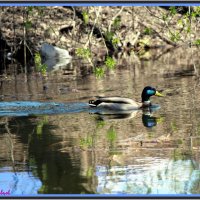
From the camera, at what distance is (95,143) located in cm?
1224

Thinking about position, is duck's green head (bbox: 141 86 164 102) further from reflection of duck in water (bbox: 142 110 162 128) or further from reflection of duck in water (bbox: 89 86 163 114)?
reflection of duck in water (bbox: 142 110 162 128)

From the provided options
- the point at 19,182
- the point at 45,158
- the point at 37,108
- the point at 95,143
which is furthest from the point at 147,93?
the point at 19,182

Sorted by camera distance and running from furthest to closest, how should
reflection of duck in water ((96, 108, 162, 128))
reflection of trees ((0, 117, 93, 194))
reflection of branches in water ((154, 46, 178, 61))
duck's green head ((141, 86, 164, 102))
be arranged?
reflection of branches in water ((154, 46, 178, 61)) < duck's green head ((141, 86, 164, 102)) < reflection of duck in water ((96, 108, 162, 128)) < reflection of trees ((0, 117, 93, 194))

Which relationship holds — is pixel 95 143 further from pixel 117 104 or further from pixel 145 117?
pixel 117 104

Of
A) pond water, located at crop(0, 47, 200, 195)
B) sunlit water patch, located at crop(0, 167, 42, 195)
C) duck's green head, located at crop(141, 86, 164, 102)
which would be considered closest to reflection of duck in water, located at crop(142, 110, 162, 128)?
pond water, located at crop(0, 47, 200, 195)

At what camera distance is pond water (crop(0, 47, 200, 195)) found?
9.64 metres

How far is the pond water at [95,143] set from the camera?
380 inches

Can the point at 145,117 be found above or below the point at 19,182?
below

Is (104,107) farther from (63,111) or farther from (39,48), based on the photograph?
(39,48)

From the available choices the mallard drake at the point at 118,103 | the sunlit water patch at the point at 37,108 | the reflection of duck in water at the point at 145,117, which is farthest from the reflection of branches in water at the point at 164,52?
the reflection of duck in water at the point at 145,117

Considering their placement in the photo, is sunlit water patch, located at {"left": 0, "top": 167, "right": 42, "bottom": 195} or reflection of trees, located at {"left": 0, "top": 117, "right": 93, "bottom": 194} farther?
reflection of trees, located at {"left": 0, "top": 117, "right": 93, "bottom": 194}

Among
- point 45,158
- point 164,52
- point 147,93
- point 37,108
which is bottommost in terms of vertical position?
point 164,52

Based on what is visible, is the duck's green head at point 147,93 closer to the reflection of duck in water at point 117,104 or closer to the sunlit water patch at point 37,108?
the reflection of duck in water at point 117,104

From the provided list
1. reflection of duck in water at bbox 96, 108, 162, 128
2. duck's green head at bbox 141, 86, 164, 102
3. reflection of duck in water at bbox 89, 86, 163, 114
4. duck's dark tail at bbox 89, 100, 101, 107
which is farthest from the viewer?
duck's green head at bbox 141, 86, 164, 102
